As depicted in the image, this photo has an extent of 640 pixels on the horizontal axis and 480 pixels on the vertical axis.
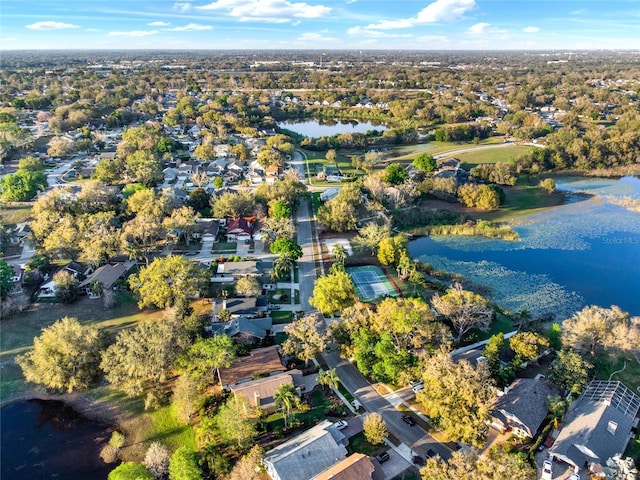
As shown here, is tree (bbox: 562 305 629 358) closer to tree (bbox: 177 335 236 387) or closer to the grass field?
tree (bbox: 177 335 236 387)

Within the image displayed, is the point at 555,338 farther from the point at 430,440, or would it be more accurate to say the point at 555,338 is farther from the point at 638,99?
the point at 638,99

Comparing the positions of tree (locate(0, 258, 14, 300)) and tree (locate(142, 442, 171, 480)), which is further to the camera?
tree (locate(0, 258, 14, 300))

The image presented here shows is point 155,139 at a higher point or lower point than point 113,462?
Answer: higher

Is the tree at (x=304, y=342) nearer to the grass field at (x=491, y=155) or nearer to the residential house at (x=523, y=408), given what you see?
the residential house at (x=523, y=408)

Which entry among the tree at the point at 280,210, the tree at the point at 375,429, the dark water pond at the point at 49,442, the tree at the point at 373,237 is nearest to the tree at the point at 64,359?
the dark water pond at the point at 49,442

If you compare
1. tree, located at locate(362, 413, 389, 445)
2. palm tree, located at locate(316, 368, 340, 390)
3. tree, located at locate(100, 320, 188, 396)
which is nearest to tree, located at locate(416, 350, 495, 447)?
tree, located at locate(362, 413, 389, 445)

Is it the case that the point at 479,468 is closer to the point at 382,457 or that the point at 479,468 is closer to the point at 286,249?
the point at 382,457

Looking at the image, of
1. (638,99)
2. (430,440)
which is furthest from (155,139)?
(638,99)
